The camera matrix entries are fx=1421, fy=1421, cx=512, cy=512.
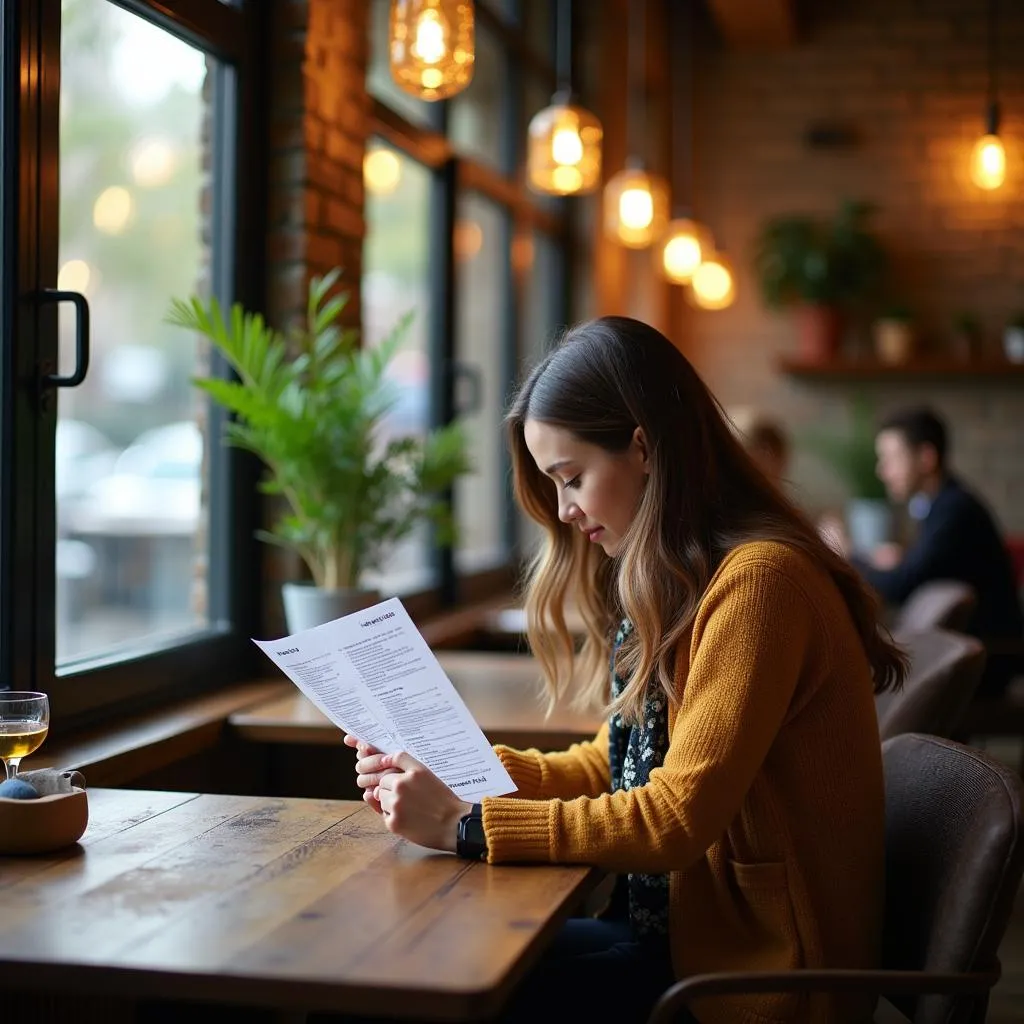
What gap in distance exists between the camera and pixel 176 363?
663 cm

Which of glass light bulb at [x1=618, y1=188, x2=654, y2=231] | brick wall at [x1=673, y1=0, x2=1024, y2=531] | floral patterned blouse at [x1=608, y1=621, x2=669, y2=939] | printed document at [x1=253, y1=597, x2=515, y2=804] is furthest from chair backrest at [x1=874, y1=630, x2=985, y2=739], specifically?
brick wall at [x1=673, y1=0, x2=1024, y2=531]

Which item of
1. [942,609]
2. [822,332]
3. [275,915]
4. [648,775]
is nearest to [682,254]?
[822,332]

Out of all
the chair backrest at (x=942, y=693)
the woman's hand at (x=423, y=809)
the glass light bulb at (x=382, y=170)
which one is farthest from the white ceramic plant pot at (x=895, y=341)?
the woman's hand at (x=423, y=809)

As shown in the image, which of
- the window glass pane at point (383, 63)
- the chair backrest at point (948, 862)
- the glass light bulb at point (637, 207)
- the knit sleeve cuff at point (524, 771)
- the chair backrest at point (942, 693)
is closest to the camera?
the chair backrest at point (948, 862)

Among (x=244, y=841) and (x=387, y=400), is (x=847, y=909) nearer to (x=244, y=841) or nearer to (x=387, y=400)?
(x=244, y=841)

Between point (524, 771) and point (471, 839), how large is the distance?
0.39 meters

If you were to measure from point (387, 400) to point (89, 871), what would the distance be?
4.73 feet

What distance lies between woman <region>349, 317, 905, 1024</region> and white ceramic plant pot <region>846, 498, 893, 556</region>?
15.3 ft

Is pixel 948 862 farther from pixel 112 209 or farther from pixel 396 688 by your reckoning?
pixel 112 209

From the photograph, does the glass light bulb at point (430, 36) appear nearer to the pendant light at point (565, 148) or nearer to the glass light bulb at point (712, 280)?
the pendant light at point (565, 148)

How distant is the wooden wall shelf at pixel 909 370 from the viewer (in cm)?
662

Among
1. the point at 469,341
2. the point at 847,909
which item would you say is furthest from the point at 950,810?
the point at 469,341

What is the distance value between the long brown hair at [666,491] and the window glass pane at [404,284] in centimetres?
220

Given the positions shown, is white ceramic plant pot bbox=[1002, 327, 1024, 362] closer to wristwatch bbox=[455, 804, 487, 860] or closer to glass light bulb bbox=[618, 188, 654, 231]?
glass light bulb bbox=[618, 188, 654, 231]
